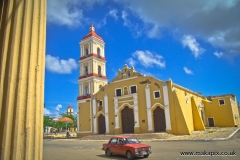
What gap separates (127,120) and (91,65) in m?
11.1

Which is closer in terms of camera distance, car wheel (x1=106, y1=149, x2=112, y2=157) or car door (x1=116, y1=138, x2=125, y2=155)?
car door (x1=116, y1=138, x2=125, y2=155)

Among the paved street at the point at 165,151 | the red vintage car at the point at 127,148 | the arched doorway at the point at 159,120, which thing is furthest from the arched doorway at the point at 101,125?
the red vintage car at the point at 127,148

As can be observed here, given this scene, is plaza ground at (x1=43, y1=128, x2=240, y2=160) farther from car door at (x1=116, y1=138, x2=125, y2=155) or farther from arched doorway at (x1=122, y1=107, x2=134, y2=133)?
arched doorway at (x1=122, y1=107, x2=134, y2=133)

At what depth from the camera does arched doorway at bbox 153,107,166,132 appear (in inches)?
945

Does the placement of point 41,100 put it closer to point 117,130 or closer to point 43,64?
point 43,64

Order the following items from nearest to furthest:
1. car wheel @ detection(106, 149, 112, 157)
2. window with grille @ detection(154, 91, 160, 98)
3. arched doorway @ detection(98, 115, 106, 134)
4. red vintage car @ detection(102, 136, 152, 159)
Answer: red vintage car @ detection(102, 136, 152, 159) → car wheel @ detection(106, 149, 112, 157) → window with grille @ detection(154, 91, 160, 98) → arched doorway @ detection(98, 115, 106, 134)

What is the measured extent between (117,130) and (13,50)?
26025 mm

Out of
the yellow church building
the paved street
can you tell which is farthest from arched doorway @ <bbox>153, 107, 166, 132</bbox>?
the paved street

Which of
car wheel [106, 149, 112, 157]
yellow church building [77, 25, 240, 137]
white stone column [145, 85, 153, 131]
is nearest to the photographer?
car wheel [106, 149, 112, 157]

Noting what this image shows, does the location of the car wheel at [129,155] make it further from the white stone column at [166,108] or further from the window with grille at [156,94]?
the window with grille at [156,94]

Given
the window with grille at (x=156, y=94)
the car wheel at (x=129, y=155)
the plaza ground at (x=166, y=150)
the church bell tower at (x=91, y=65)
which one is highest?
the church bell tower at (x=91, y=65)

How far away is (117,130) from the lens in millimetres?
26688

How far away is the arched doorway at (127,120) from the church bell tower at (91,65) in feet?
22.9

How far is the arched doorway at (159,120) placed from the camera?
78.7ft
